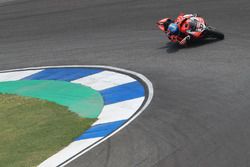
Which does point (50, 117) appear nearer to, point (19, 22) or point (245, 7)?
point (245, 7)

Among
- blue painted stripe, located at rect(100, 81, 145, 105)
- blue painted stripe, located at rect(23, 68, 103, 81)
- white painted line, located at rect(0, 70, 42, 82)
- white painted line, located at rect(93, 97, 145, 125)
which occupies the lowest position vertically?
white painted line, located at rect(0, 70, 42, 82)

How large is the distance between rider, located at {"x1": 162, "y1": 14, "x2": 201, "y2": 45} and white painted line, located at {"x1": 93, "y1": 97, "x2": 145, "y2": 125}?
8.90 feet

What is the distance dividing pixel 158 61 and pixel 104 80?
4.18ft

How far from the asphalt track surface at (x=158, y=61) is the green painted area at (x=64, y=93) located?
1.10m

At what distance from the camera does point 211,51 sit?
11102 millimetres

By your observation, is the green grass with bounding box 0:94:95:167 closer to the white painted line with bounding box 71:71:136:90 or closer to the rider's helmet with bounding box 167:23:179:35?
the white painted line with bounding box 71:71:136:90

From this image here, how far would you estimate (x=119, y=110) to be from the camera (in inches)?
349

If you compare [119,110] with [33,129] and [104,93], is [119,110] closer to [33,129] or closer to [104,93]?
[104,93]

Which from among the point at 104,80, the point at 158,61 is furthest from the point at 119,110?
the point at 158,61

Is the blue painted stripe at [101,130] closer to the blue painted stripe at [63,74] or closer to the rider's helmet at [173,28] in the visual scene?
the blue painted stripe at [63,74]

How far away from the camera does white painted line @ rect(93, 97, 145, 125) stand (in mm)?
8484

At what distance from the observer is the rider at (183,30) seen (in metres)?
11.4

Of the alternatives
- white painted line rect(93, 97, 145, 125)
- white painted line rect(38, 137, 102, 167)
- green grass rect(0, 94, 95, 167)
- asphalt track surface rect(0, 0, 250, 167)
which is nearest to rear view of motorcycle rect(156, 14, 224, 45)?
asphalt track surface rect(0, 0, 250, 167)

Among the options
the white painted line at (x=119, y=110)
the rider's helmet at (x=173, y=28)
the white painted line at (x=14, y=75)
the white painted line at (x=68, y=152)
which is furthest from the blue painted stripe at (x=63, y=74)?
the white painted line at (x=68, y=152)
